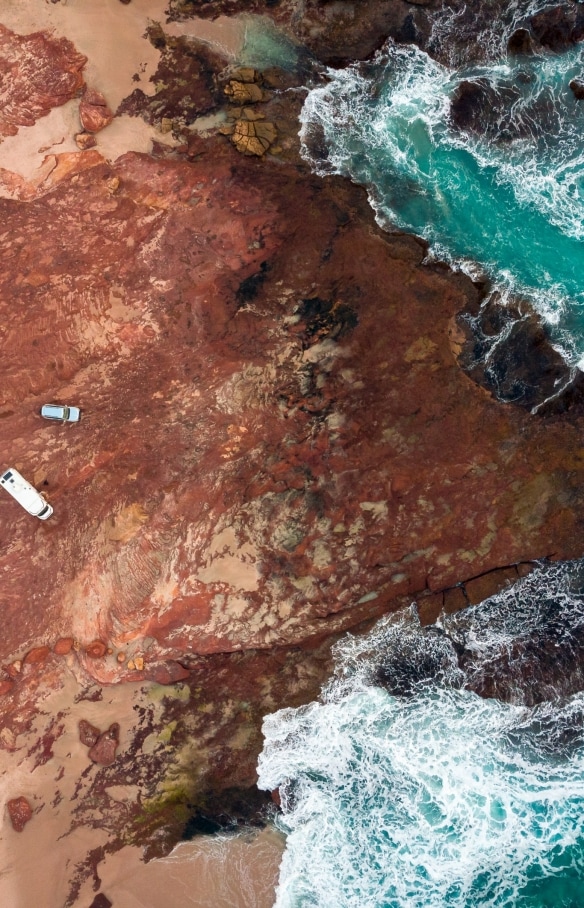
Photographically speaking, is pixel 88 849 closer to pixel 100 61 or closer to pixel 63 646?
pixel 63 646

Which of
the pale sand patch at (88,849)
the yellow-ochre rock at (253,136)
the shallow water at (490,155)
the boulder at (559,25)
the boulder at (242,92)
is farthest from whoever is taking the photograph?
the boulder at (559,25)

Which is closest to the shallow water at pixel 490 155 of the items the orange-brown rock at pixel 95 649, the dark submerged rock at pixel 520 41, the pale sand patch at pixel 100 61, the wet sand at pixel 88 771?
the dark submerged rock at pixel 520 41

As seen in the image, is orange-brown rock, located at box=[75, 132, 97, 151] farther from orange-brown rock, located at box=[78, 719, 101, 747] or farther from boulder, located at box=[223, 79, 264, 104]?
orange-brown rock, located at box=[78, 719, 101, 747]

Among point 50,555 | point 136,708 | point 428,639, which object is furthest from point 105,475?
point 428,639

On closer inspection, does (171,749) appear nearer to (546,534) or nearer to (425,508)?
(425,508)

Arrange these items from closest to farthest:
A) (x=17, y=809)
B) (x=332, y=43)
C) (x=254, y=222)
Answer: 1. (x=17, y=809)
2. (x=254, y=222)
3. (x=332, y=43)

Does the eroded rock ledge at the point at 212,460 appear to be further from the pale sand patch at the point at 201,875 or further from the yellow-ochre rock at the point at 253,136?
the pale sand patch at the point at 201,875

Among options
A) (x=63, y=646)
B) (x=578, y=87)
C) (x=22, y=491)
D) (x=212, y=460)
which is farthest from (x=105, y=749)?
(x=578, y=87)

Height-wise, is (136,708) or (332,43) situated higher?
(332,43)
